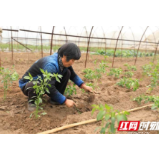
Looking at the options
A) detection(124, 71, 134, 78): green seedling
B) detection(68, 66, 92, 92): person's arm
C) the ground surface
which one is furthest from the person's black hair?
detection(124, 71, 134, 78): green seedling

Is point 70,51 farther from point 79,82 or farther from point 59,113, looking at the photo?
point 59,113

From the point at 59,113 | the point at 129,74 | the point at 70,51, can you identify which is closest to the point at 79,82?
the point at 59,113

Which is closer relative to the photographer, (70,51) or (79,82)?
(70,51)

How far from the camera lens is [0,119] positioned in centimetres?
211

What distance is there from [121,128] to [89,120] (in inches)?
18.4

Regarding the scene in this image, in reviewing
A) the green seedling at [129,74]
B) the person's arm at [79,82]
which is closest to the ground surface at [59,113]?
the person's arm at [79,82]

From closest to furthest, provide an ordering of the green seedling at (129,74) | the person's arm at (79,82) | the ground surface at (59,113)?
1. the ground surface at (59,113)
2. the person's arm at (79,82)
3. the green seedling at (129,74)

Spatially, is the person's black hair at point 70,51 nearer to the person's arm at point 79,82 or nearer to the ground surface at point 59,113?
the person's arm at point 79,82

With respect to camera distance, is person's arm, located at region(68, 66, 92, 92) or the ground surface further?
person's arm, located at region(68, 66, 92, 92)

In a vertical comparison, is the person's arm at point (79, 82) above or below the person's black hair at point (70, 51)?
below

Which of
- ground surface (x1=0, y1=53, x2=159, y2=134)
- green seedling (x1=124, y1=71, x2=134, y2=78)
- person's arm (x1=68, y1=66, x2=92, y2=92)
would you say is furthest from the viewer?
green seedling (x1=124, y1=71, x2=134, y2=78)

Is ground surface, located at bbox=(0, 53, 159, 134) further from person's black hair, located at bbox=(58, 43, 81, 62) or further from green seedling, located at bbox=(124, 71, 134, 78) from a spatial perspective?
green seedling, located at bbox=(124, 71, 134, 78)

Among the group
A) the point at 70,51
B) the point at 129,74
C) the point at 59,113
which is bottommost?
the point at 59,113

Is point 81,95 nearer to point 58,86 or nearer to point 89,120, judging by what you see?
point 58,86
